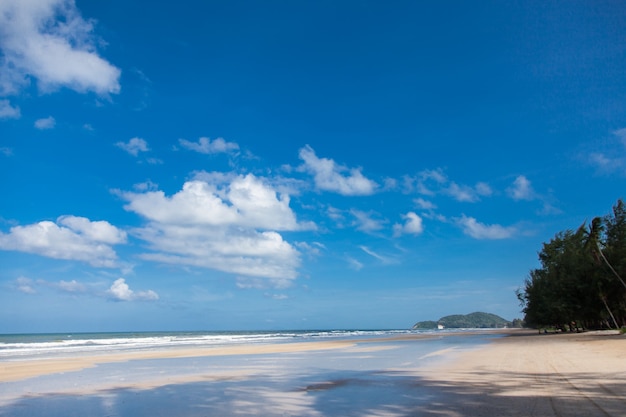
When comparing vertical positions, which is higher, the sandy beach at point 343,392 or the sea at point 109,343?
the sea at point 109,343

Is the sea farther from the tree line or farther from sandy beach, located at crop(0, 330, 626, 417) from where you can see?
the tree line

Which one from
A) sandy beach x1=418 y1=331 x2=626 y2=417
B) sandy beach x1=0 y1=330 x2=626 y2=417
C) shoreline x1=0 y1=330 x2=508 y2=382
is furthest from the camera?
shoreline x1=0 y1=330 x2=508 y2=382

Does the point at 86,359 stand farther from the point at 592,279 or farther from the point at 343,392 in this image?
the point at 592,279

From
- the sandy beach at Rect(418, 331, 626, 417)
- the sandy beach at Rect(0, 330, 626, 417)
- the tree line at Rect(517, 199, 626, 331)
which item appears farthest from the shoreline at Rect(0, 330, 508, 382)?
the tree line at Rect(517, 199, 626, 331)

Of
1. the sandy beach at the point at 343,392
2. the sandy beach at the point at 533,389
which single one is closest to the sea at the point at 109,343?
the sandy beach at the point at 343,392

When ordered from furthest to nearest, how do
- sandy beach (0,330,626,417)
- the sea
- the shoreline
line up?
the sea < the shoreline < sandy beach (0,330,626,417)

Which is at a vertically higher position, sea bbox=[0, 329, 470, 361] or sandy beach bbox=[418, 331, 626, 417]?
sea bbox=[0, 329, 470, 361]

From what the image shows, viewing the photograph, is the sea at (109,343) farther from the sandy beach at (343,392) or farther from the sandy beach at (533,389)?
the sandy beach at (533,389)

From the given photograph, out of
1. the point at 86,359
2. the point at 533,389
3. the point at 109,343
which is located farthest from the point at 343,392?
the point at 109,343

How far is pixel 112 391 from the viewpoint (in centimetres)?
1309

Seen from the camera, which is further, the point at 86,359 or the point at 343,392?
the point at 86,359

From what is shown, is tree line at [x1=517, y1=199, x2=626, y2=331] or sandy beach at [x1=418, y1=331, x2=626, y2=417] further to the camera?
tree line at [x1=517, y1=199, x2=626, y2=331]

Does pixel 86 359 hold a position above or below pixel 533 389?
above

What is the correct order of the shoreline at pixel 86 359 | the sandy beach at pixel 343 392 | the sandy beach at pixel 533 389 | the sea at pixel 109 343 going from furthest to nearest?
the sea at pixel 109 343 < the shoreline at pixel 86 359 < the sandy beach at pixel 343 392 < the sandy beach at pixel 533 389
